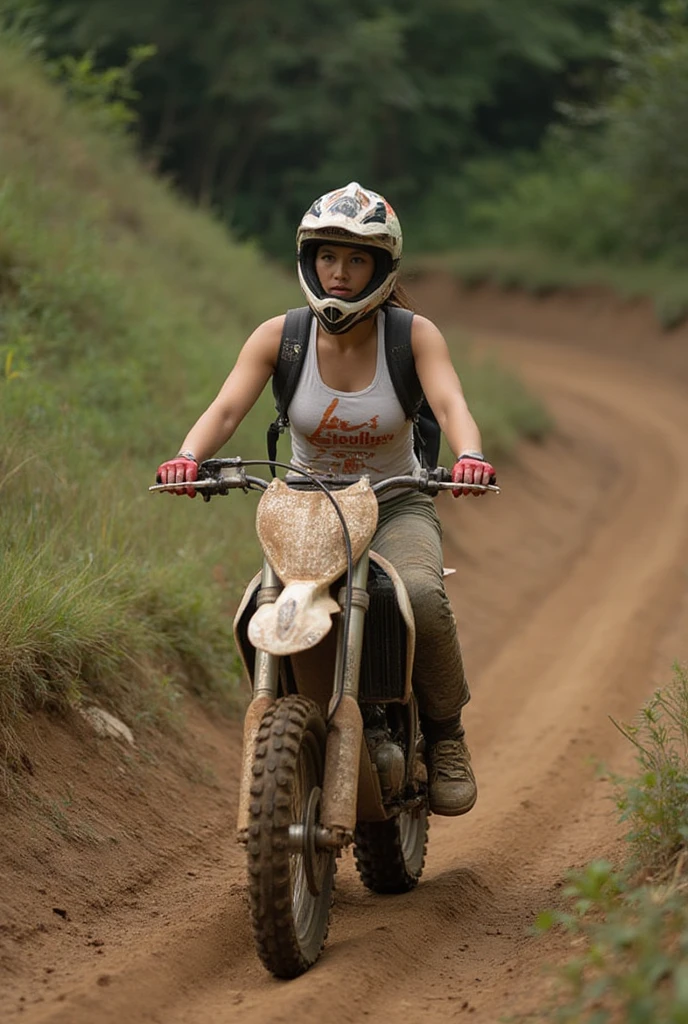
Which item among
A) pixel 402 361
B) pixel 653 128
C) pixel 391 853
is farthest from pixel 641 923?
pixel 653 128

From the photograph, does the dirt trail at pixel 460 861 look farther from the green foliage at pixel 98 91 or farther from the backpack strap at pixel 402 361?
the green foliage at pixel 98 91

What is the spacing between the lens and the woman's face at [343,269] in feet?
17.5

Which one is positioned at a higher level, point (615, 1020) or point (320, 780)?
point (615, 1020)

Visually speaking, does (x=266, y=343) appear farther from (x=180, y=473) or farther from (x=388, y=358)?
(x=180, y=473)

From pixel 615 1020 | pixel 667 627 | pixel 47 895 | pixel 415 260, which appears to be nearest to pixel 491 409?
pixel 667 627

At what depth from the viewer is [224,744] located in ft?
25.1

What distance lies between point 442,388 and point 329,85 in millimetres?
27815

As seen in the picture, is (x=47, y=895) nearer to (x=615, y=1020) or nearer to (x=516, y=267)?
(x=615, y=1020)

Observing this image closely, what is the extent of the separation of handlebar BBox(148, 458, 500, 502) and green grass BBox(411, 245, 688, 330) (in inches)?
921

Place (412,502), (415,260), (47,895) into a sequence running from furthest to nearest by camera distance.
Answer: (415,260), (412,502), (47,895)

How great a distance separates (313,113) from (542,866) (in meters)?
26.5

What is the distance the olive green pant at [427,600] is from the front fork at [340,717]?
0.41 metres

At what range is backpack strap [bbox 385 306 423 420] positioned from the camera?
5469 millimetres

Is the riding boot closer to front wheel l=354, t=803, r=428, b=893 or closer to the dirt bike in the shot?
front wheel l=354, t=803, r=428, b=893
